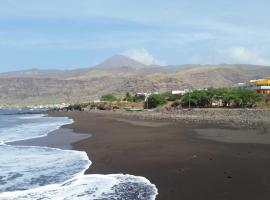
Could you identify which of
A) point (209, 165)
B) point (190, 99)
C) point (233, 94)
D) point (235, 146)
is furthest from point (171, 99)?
point (209, 165)

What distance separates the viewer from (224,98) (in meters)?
78.4

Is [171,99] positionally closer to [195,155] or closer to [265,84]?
[265,84]

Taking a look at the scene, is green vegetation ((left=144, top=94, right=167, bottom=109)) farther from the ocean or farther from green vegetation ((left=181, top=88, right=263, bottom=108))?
the ocean

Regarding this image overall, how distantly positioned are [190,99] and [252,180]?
237 feet

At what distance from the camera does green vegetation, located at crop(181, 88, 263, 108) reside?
7431 cm

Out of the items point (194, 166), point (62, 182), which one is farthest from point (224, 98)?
point (62, 182)

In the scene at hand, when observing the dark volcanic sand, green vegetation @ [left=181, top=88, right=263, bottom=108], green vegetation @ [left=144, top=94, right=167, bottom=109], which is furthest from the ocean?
green vegetation @ [left=144, top=94, right=167, bottom=109]

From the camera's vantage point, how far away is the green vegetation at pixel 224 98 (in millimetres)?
74312

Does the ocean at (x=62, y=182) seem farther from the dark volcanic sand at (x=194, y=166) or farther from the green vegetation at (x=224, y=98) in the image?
the green vegetation at (x=224, y=98)

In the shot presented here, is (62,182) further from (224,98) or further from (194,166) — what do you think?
(224,98)

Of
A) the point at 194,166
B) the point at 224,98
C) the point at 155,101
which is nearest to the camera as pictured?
the point at 194,166

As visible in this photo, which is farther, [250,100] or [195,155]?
[250,100]

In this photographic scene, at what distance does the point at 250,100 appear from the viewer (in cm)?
7394

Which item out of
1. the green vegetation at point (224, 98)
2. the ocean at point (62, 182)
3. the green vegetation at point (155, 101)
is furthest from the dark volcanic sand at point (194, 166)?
the green vegetation at point (155, 101)
